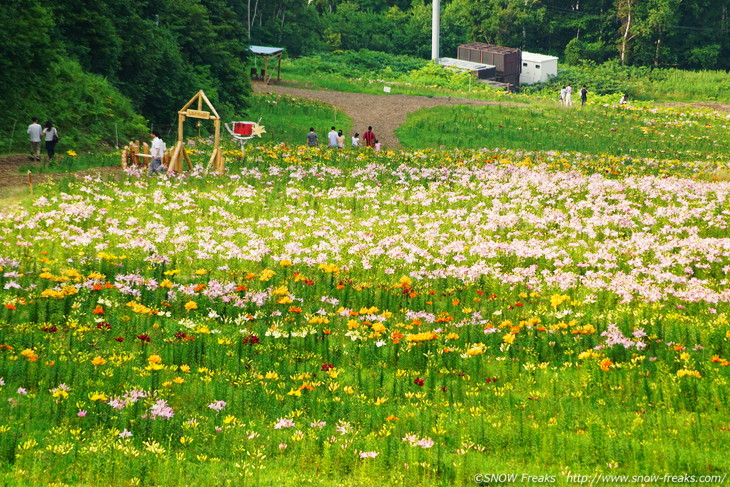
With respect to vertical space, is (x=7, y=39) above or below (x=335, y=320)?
above

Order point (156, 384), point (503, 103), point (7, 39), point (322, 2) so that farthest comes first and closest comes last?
point (322, 2)
point (503, 103)
point (7, 39)
point (156, 384)

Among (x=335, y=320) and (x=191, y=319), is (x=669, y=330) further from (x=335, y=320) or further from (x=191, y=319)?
(x=191, y=319)

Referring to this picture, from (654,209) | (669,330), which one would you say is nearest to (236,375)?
(669,330)

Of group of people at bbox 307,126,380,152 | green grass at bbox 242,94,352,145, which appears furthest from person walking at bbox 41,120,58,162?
green grass at bbox 242,94,352,145

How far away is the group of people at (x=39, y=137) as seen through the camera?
81.0ft

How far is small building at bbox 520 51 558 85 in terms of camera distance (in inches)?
3150

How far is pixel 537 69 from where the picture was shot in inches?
3155

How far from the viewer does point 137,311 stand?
11.1 m

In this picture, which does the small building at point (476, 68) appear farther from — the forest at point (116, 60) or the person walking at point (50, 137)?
the person walking at point (50, 137)

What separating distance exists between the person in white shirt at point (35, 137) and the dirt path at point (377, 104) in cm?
1563

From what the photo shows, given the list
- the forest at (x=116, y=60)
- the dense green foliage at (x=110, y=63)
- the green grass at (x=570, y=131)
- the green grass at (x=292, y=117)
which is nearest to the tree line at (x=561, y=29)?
the forest at (x=116, y=60)

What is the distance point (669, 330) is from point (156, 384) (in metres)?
6.93

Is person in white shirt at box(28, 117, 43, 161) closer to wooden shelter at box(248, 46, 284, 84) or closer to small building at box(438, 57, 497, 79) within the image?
wooden shelter at box(248, 46, 284, 84)

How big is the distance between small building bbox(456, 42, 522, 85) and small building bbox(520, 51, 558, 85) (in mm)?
1219
